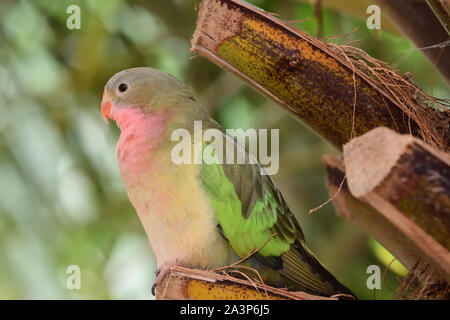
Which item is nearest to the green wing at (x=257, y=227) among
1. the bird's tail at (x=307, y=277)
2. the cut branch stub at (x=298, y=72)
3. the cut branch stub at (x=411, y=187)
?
the bird's tail at (x=307, y=277)

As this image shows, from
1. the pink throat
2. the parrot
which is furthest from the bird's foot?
the pink throat

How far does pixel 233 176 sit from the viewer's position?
1737mm

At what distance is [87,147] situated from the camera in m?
3.15

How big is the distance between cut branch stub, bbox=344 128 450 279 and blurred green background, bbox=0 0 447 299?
1.97 meters

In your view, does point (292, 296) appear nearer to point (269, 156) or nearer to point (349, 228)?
point (269, 156)

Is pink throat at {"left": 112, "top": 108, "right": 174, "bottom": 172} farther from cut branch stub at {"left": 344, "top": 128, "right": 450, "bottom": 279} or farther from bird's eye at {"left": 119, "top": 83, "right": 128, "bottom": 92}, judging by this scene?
cut branch stub at {"left": 344, "top": 128, "right": 450, "bottom": 279}

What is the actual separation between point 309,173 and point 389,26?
170 centimetres

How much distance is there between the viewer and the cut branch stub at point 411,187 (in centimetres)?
97

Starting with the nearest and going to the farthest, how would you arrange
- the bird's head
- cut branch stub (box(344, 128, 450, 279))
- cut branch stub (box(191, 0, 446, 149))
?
cut branch stub (box(344, 128, 450, 279)) < cut branch stub (box(191, 0, 446, 149)) < the bird's head

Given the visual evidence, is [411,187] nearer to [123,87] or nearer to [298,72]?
[298,72]

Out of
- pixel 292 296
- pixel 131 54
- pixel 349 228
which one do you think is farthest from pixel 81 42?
pixel 292 296

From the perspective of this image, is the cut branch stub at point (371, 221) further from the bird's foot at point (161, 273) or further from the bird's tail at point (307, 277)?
the bird's foot at point (161, 273)

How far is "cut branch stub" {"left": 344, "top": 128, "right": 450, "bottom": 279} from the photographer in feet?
3.20

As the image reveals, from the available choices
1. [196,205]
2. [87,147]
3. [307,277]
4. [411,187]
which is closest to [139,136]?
[196,205]
